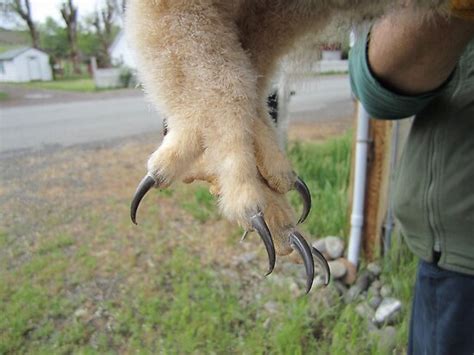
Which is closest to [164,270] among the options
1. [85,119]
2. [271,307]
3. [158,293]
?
[158,293]

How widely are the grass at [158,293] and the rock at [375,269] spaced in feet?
0.33

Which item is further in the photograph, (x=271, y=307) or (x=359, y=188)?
(x=359, y=188)

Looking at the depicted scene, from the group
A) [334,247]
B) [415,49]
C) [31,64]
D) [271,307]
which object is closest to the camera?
[415,49]

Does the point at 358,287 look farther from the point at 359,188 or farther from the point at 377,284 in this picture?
the point at 359,188

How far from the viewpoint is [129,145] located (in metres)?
5.79

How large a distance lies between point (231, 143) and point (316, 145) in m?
4.91

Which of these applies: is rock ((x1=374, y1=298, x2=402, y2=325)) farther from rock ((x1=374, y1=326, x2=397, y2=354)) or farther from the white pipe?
the white pipe

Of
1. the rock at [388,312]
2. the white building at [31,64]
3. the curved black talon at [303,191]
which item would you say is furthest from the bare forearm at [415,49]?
the white building at [31,64]

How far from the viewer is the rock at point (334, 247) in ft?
9.82

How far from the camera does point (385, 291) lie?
2631mm

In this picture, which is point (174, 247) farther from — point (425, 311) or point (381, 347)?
point (425, 311)

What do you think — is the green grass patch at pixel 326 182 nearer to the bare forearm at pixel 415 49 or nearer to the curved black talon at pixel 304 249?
the bare forearm at pixel 415 49

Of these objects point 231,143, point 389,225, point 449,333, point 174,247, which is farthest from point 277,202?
point 174,247

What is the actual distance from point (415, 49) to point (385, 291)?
1.84m
